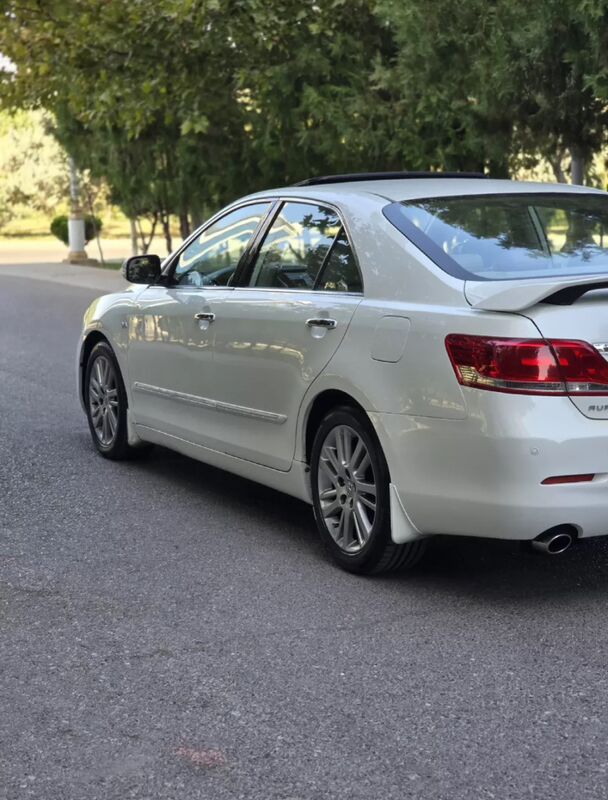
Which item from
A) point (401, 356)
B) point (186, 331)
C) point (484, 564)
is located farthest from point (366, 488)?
point (186, 331)

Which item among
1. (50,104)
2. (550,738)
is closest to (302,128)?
(50,104)

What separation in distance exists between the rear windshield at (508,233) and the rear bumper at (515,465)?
24.5 inches

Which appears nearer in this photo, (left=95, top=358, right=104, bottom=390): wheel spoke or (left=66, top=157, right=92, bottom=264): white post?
(left=95, top=358, right=104, bottom=390): wheel spoke

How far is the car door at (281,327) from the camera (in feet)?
19.7

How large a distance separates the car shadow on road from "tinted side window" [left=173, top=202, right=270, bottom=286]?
48.5 inches

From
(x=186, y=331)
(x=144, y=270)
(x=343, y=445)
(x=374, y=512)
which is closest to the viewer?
(x=374, y=512)

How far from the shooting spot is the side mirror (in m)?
7.86

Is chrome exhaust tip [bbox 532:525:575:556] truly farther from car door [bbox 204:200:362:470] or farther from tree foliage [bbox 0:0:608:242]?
tree foliage [bbox 0:0:608:242]

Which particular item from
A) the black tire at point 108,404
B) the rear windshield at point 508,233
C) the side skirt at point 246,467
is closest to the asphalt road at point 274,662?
the side skirt at point 246,467

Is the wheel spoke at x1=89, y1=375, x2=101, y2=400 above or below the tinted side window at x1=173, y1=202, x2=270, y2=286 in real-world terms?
below

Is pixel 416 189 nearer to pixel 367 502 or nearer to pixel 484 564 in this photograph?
pixel 367 502

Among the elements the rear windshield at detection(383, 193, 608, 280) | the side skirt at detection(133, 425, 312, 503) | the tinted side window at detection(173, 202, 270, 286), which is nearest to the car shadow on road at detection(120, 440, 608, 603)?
the side skirt at detection(133, 425, 312, 503)

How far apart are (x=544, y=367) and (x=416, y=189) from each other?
4.95ft

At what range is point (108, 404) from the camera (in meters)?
8.47
